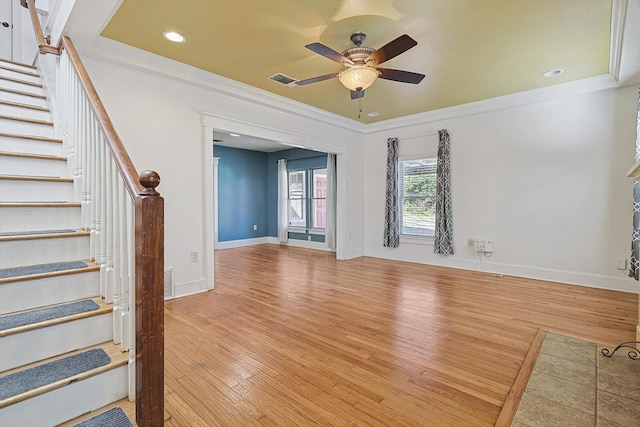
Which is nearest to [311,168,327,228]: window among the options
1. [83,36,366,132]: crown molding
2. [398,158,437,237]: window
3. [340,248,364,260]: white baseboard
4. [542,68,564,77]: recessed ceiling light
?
[340,248,364,260]: white baseboard

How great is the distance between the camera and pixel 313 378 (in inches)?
79.8

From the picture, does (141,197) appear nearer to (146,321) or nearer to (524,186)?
(146,321)

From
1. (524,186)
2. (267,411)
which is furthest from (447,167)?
(267,411)

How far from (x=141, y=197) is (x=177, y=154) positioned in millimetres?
2721

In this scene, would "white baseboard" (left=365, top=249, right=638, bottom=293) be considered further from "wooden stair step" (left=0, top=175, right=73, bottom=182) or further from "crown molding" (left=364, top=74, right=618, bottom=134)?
"wooden stair step" (left=0, top=175, right=73, bottom=182)

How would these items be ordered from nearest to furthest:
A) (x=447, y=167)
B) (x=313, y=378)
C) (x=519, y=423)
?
1. (x=519, y=423)
2. (x=313, y=378)
3. (x=447, y=167)

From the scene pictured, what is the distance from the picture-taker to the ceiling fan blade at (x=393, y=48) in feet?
7.74

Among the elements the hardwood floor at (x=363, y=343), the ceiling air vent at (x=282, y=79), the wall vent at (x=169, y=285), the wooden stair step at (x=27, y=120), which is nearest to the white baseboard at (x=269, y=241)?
the hardwood floor at (x=363, y=343)

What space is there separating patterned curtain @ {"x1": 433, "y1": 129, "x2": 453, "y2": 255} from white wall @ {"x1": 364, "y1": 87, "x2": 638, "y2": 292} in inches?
4.3

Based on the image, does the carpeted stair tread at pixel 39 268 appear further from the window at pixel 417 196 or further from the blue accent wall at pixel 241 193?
the blue accent wall at pixel 241 193

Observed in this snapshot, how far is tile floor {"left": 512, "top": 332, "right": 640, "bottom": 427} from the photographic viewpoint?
5.39 feet

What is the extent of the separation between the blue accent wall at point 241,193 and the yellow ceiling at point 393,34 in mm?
4225

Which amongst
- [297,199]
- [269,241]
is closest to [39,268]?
[297,199]

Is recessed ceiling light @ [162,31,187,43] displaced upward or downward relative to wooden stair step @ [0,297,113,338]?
upward
